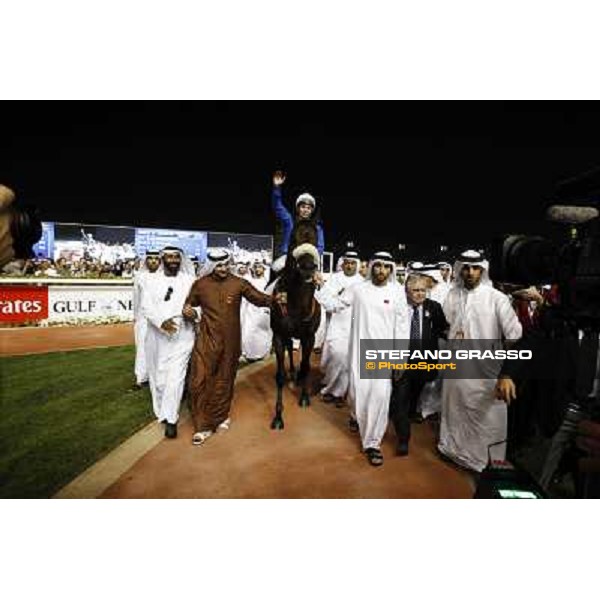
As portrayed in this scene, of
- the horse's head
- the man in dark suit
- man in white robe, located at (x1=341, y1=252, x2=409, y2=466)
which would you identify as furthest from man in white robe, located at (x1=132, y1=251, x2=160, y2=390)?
the man in dark suit

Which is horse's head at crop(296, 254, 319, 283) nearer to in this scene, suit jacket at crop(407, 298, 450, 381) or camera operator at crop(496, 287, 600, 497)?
suit jacket at crop(407, 298, 450, 381)

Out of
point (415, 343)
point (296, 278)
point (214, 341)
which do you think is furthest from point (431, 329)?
point (214, 341)

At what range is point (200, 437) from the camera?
3588 millimetres

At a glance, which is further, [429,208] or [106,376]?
[106,376]

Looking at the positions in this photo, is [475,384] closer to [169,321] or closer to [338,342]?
[338,342]

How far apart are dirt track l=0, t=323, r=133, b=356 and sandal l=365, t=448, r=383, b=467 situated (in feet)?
13.8

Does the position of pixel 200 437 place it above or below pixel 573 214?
below

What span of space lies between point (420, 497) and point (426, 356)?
3.14ft

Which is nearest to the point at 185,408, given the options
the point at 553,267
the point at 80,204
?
the point at 80,204

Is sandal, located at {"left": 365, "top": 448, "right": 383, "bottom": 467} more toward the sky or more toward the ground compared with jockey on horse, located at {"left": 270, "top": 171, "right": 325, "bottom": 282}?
more toward the ground

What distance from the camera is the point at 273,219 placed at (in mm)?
3854

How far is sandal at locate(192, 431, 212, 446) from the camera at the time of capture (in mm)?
3546

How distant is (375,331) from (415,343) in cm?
32

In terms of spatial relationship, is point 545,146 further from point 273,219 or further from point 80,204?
point 80,204
